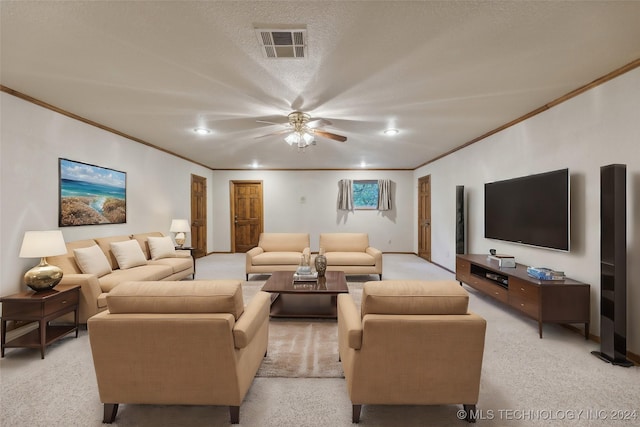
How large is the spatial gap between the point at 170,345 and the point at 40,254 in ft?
6.82

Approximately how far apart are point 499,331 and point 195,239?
6489 millimetres

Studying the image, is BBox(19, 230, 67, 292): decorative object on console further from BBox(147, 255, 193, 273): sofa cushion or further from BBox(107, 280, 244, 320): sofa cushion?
BBox(107, 280, 244, 320): sofa cushion

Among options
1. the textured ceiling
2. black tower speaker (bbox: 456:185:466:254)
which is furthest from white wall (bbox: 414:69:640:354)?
black tower speaker (bbox: 456:185:466:254)

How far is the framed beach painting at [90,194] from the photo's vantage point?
3506 millimetres

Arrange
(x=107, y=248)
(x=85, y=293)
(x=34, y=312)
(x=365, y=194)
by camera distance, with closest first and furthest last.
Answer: (x=34, y=312) → (x=85, y=293) → (x=107, y=248) → (x=365, y=194)

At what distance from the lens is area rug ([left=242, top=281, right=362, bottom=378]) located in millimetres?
2215

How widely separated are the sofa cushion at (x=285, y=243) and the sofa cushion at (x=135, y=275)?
1.92m

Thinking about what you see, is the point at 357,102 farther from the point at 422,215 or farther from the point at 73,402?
the point at 422,215

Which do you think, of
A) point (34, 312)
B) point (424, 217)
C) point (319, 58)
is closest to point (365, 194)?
point (424, 217)

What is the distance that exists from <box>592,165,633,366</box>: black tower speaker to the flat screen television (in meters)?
0.57

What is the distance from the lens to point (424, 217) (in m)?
7.44

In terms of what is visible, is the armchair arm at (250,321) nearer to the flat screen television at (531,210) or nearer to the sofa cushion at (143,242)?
the flat screen television at (531,210)

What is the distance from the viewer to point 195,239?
7.16 metres

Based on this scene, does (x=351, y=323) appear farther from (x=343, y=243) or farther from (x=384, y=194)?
(x=384, y=194)
